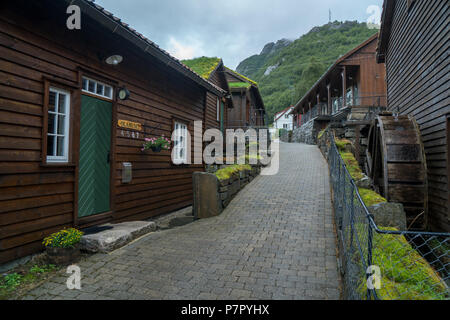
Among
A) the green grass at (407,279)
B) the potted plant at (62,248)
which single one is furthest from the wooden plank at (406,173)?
the potted plant at (62,248)

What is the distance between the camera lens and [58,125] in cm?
462

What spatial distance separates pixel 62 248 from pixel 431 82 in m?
8.67

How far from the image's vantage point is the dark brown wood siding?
20.6 ft

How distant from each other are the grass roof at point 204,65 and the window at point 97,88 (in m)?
7.48

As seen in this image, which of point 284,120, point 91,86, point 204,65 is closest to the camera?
point 91,86

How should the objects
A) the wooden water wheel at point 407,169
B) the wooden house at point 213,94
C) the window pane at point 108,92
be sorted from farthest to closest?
Answer: the wooden house at point 213,94 < the wooden water wheel at point 407,169 < the window pane at point 108,92

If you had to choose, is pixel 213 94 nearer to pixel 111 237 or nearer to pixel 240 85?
pixel 111 237

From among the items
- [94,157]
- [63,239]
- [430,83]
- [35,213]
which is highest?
[430,83]

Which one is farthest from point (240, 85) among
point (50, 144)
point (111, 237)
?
point (111, 237)

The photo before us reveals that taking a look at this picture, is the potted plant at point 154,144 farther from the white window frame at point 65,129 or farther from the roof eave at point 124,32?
the white window frame at point 65,129

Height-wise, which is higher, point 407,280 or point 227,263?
point 407,280

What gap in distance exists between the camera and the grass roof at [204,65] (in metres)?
13.2
